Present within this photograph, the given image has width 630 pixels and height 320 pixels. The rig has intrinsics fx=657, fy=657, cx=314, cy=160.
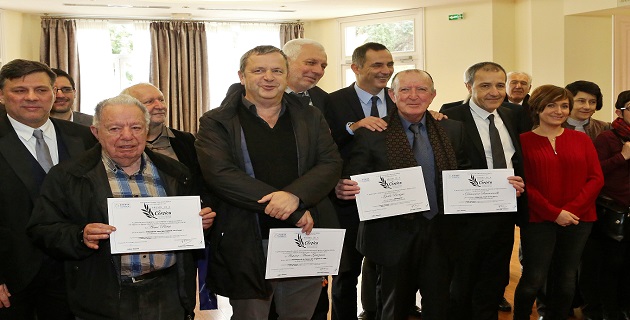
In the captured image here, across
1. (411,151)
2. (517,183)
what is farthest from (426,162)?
(517,183)

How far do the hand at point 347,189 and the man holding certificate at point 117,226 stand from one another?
783 millimetres

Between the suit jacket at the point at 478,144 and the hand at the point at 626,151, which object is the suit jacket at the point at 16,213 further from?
the hand at the point at 626,151

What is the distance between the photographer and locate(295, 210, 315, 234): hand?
277 cm

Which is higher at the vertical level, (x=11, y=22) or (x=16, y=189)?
(x=11, y=22)

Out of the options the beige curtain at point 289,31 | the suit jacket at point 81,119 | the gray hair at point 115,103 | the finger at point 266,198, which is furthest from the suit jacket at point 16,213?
the beige curtain at point 289,31

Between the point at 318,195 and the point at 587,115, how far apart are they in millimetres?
2543

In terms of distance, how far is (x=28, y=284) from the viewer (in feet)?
8.88

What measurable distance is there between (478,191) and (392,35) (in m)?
8.36

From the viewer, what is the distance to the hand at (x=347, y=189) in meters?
3.13

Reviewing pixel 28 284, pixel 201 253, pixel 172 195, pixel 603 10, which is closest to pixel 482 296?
pixel 201 253

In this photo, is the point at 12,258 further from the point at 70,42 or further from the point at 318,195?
the point at 70,42

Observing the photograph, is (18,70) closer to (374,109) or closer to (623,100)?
(374,109)

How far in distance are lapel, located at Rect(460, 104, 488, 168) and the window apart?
749cm

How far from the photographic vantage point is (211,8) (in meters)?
10.5
